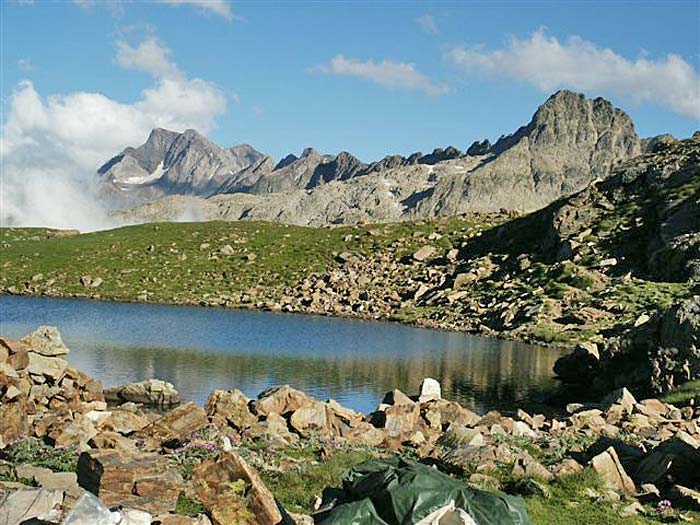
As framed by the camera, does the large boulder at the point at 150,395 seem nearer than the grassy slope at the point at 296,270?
Yes

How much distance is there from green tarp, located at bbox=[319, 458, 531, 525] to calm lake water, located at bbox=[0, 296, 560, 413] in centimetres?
2390

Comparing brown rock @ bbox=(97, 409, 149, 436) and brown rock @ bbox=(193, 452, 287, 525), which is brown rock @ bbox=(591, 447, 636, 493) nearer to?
brown rock @ bbox=(193, 452, 287, 525)

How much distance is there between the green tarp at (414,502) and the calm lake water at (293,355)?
2390 cm

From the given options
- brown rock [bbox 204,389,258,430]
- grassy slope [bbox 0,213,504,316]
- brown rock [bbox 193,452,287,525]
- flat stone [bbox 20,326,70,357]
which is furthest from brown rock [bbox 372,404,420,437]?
grassy slope [bbox 0,213,504,316]

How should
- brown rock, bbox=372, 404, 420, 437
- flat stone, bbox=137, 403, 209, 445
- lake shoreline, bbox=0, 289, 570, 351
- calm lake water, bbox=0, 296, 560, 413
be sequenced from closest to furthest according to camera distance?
1. flat stone, bbox=137, 403, 209, 445
2. brown rock, bbox=372, 404, 420, 437
3. calm lake water, bbox=0, 296, 560, 413
4. lake shoreline, bbox=0, 289, 570, 351

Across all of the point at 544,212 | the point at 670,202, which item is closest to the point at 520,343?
the point at 670,202

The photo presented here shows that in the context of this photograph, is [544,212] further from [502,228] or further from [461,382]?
[461,382]

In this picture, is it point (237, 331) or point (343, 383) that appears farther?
point (237, 331)

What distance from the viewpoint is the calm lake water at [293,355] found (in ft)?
143

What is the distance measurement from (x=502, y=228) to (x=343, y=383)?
256ft

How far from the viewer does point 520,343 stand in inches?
2621

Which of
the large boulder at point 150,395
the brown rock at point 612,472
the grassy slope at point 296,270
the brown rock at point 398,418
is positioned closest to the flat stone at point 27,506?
the brown rock at point 612,472

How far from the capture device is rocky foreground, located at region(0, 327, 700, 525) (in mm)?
14266

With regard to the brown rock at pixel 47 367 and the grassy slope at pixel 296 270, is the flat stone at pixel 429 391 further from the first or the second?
the grassy slope at pixel 296 270
